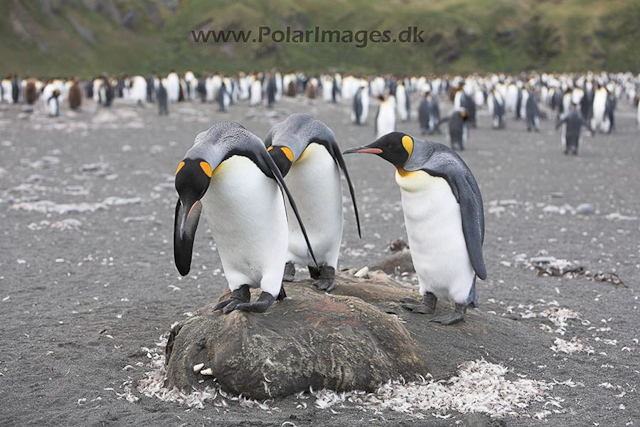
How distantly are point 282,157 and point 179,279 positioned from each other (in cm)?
306

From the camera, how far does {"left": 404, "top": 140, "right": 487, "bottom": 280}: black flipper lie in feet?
16.0

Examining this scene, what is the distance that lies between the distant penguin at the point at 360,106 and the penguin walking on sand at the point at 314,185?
1783 cm

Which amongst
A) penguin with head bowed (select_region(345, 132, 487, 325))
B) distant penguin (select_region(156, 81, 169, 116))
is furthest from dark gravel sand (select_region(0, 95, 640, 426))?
distant penguin (select_region(156, 81, 169, 116))

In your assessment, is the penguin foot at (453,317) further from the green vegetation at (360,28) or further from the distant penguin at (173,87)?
the green vegetation at (360,28)

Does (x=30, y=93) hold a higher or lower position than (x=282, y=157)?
higher

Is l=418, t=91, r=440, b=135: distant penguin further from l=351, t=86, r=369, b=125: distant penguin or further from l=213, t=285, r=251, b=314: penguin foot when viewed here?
l=213, t=285, r=251, b=314: penguin foot

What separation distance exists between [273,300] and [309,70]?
57615 mm

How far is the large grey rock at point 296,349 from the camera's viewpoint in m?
4.02

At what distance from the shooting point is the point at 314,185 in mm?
5012

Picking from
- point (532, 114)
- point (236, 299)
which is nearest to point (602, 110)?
point (532, 114)

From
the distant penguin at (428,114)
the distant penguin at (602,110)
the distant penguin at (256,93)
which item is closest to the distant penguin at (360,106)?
the distant penguin at (428,114)

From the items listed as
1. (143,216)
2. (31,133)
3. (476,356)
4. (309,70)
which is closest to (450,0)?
(309,70)

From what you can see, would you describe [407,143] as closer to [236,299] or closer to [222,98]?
[236,299]

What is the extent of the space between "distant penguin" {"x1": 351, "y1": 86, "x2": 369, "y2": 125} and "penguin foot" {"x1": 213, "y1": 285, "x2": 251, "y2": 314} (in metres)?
18.6
